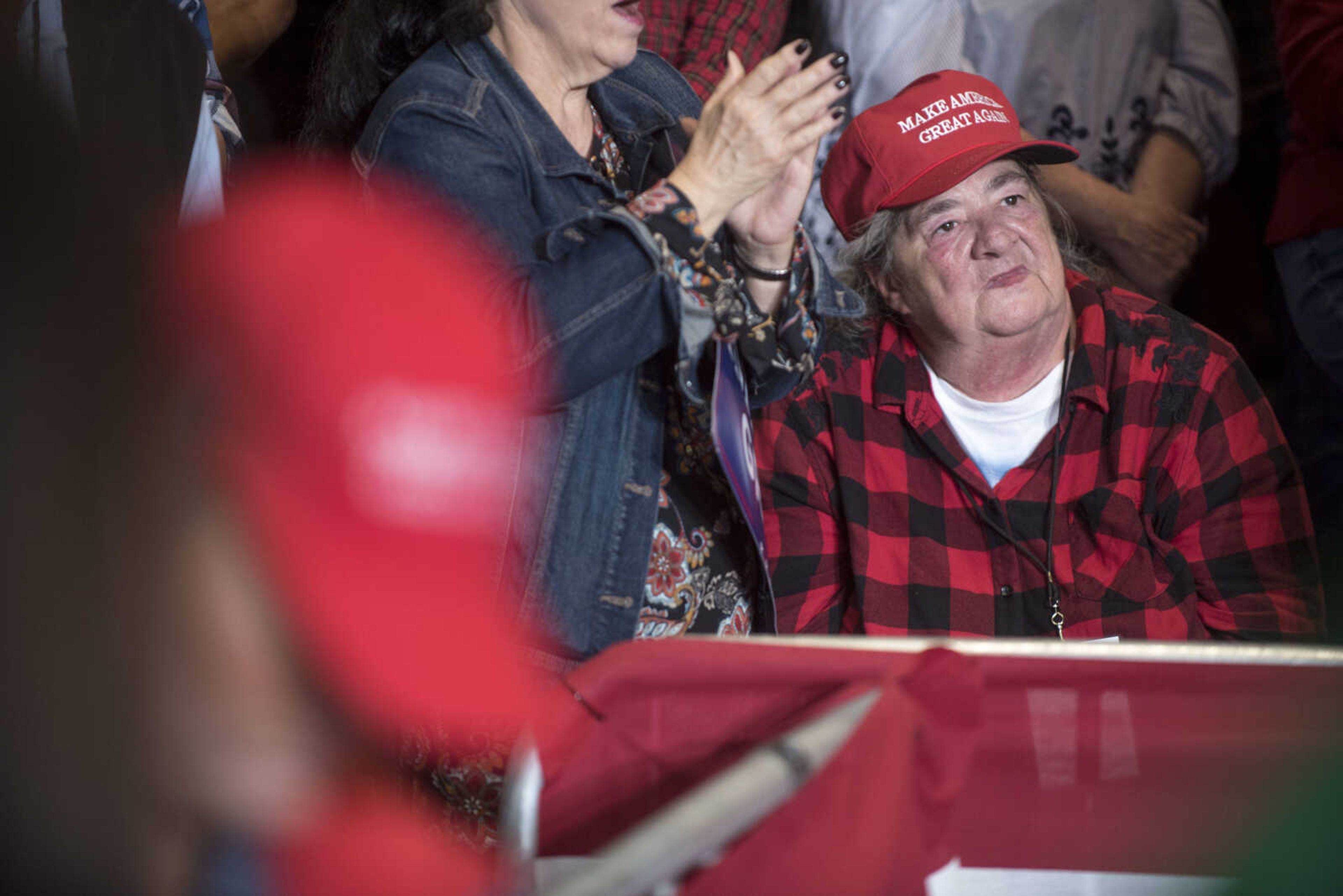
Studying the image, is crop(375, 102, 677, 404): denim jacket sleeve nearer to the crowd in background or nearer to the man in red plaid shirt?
the crowd in background

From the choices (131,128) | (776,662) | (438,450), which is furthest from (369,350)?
(776,662)

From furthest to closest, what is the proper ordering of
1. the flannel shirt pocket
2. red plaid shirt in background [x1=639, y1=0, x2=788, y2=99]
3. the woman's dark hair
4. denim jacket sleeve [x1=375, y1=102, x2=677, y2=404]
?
red plaid shirt in background [x1=639, y1=0, x2=788, y2=99] < the flannel shirt pocket < the woman's dark hair < denim jacket sleeve [x1=375, y1=102, x2=677, y2=404]

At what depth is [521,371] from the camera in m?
1.04

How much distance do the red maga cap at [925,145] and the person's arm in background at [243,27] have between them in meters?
0.82

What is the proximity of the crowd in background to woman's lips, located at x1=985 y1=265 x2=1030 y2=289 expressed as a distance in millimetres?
350

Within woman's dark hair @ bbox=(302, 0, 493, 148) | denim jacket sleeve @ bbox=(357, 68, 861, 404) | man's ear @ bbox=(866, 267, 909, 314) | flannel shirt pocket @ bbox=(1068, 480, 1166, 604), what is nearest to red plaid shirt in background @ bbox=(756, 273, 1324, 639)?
flannel shirt pocket @ bbox=(1068, 480, 1166, 604)

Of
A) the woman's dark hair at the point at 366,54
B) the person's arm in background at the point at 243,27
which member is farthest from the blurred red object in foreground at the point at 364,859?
the person's arm in background at the point at 243,27

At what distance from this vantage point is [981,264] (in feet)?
5.08

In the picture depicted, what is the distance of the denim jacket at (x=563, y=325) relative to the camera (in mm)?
1033

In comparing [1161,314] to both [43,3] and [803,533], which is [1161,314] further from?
[43,3]

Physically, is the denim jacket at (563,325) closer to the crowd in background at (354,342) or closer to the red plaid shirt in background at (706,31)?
the crowd in background at (354,342)

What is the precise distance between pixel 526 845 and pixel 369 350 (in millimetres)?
410

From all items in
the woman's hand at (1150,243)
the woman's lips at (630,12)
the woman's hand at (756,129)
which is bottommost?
the woman's hand at (1150,243)

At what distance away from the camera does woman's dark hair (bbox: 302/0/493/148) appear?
49.0 inches
